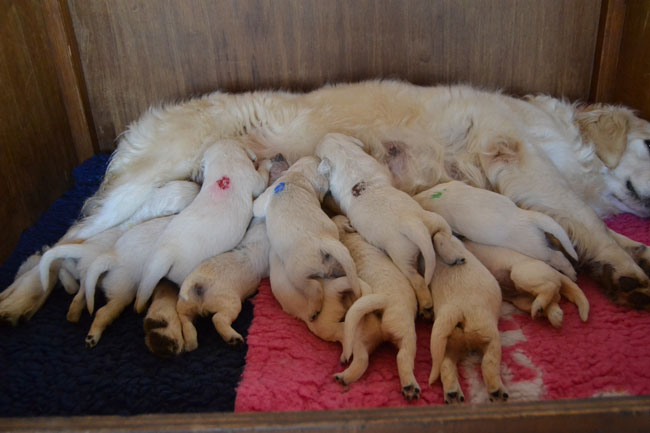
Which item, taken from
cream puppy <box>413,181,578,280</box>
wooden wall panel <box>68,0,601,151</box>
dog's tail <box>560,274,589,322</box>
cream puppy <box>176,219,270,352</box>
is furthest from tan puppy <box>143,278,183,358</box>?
wooden wall panel <box>68,0,601,151</box>

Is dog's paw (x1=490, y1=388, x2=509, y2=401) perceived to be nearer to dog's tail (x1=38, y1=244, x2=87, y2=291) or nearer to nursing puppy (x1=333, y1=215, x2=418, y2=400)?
nursing puppy (x1=333, y1=215, x2=418, y2=400)

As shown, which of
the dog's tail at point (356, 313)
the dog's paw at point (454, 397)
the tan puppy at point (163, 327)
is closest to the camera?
the dog's paw at point (454, 397)

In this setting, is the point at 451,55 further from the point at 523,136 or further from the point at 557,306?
the point at 557,306

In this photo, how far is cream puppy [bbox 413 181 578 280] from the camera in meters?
1.74

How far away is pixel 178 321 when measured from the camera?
63.9 inches

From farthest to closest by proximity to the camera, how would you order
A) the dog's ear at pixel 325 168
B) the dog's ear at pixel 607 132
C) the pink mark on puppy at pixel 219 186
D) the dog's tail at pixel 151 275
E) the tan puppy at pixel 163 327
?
the dog's ear at pixel 607 132 → the dog's ear at pixel 325 168 → the pink mark on puppy at pixel 219 186 → the dog's tail at pixel 151 275 → the tan puppy at pixel 163 327

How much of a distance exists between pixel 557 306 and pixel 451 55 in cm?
162

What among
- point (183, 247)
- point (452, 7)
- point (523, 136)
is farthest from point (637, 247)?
point (183, 247)

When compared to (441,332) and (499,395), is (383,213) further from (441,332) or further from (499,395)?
(499,395)

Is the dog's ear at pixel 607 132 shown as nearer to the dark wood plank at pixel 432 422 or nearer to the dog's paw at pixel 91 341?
the dark wood plank at pixel 432 422

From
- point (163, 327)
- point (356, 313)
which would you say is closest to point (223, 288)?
point (163, 327)

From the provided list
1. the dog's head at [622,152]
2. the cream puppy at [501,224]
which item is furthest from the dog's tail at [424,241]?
the dog's head at [622,152]

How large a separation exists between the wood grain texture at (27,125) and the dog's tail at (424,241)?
1.61 m

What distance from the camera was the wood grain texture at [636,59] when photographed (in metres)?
2.50
